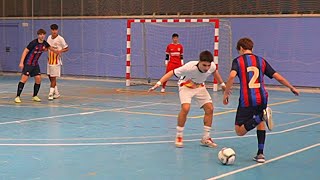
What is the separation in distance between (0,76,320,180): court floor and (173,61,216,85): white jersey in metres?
1.16

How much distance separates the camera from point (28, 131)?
11.6 m

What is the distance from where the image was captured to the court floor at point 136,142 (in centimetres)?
810

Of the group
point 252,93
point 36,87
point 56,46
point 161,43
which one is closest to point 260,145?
point 252,93

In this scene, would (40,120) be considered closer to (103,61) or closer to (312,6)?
(312,6)

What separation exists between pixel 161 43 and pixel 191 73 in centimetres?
1629

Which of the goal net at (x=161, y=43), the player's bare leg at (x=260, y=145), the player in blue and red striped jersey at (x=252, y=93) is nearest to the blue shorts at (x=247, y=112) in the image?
the player in blue and red striped jersey at (x=252, y=93)

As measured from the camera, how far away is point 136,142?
10.5 metres

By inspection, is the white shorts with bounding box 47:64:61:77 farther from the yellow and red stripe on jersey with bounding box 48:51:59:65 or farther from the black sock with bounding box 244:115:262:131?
the black sock with bounding box 244:115:262:131

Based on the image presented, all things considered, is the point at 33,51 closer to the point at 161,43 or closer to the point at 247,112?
the point at 247,112

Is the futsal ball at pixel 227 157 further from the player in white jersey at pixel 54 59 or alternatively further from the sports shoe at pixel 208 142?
the player in white jersey at pixel 54 59

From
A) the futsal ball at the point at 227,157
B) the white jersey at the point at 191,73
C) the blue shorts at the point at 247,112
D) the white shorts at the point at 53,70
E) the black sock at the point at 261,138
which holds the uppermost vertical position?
the white jersey at the point at 191,73

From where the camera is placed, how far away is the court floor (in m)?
8.10

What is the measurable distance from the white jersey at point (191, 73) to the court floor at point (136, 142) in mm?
1160

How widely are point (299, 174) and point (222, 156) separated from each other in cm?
117
